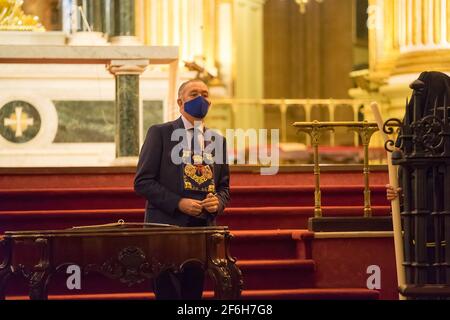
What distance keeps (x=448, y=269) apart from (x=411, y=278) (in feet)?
0.75

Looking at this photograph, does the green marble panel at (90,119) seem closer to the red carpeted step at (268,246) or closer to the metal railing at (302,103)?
the metal railing at (302,103)

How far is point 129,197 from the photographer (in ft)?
35.1

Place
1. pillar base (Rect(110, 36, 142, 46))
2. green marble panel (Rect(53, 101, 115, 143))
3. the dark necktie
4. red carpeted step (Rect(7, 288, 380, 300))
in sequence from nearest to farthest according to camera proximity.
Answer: the dark necktie, red carpeted step (Rect(7, 288, 380, 300)), pillar base (Rect(110, 36, 142, 46)), green marble panel (Rect(53, 101, 115, 143))

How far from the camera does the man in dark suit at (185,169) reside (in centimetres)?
735


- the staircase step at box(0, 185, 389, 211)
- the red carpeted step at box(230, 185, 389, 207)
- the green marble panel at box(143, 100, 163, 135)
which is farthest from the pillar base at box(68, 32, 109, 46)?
the red carpeted step at box(230, 185, 389, 207)

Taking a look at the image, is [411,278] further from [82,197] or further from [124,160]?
[124,160]

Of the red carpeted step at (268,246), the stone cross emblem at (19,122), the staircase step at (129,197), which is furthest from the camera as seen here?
the stone cross emblem at (19,122)

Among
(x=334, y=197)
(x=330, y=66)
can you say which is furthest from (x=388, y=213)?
(x=330, y=66)

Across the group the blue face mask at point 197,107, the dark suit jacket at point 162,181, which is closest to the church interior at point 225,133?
the dark suit jacket at point 162,181

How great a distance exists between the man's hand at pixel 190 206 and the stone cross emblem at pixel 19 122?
19.7ft

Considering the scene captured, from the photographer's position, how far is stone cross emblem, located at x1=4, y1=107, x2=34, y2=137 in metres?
13.0

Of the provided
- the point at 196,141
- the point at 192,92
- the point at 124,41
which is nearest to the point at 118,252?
the point at 196,141

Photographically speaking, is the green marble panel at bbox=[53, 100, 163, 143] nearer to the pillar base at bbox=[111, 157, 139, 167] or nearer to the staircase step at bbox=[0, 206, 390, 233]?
the pillar base at bbox=[111, 157, 139, 167]

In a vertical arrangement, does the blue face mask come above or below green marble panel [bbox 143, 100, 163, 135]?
below
